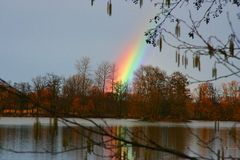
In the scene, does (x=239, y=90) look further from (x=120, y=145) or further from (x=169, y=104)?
(x=169, y=104)

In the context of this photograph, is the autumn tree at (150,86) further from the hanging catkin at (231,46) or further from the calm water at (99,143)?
A: the hanging catkin at (231,46)

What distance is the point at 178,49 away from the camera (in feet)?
8.30

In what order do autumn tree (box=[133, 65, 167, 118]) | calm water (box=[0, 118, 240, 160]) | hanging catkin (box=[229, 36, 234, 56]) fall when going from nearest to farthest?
1. calm water (box=[0, 118, 240, 160])
2. hanging catkin (box=[229, 36, 234, 56])
3. autumn tree (box=[133, 65, 167, 118])

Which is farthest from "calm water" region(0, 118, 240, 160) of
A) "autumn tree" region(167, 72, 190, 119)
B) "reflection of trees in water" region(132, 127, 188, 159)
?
"autumn tree" region(167, 72, 190, 119)

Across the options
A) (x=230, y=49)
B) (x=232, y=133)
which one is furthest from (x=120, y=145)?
(x=232, y=133)

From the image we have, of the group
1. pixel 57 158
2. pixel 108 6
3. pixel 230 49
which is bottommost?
pixel 57 158

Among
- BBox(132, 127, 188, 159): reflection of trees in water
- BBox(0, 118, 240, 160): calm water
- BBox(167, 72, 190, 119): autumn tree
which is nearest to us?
BBox(0, 118, 240, 160): calm water

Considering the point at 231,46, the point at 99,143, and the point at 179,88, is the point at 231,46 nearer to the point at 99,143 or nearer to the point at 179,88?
the point at 99,143

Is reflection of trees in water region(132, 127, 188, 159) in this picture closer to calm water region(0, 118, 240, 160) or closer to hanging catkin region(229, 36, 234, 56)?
calm water region(0, 118, 240, 160)

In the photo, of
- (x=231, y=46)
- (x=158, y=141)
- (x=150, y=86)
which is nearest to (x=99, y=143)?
(x=231, y=46)

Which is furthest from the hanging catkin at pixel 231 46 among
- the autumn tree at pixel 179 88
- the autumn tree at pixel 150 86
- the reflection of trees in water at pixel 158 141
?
the autumn tree at pixel 150 86

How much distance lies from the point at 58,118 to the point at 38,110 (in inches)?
2.9

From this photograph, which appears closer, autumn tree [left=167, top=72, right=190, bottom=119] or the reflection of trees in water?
the reflection of trees in water

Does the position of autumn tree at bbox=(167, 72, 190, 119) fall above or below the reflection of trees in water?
above
